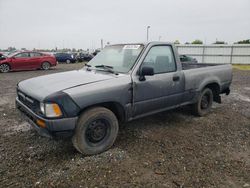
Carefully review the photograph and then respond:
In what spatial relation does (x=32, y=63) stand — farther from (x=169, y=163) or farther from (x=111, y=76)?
(x=169, y=163)

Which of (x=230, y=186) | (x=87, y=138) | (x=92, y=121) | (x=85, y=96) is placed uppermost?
(x=85, y=96)

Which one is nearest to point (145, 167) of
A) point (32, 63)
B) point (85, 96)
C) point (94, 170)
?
point (94, 170)

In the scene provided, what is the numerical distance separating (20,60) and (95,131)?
44.8 feet

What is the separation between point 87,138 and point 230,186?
6.84 feet

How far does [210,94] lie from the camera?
5.27 meters

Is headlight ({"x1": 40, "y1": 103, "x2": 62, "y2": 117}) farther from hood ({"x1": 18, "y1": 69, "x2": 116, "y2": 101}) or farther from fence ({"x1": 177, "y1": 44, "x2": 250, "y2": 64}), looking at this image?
A: fence ({"x1": 177, "y1": 44, "x2": 250, "y2": 64})

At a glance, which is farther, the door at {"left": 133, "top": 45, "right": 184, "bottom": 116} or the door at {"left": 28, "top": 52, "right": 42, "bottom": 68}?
the door at {"left": 28, "top": 52, "right": 42, "bottom": 68}

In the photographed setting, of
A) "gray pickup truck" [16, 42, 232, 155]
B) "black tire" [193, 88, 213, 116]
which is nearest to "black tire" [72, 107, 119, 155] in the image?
"gray pickup truck" [16, 42, 232, 155]

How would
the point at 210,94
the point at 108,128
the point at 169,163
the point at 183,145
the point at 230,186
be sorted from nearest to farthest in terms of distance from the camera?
1. the point at 230,186
2. the point at 169,163
3. the point at 108,128
4. the point at 183,145
5. the point at 210,94

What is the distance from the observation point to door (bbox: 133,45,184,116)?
3.65 metres

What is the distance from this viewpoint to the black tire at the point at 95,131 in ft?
10.0

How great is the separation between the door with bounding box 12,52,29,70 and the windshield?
12225mm

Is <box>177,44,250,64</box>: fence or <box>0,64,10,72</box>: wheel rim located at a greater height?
<box>177,44,250,64</box>: fence

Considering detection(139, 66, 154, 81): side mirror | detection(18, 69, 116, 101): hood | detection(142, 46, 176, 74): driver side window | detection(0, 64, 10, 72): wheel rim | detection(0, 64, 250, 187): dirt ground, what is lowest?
detection(0, 64, 250, 187): dirt ground
